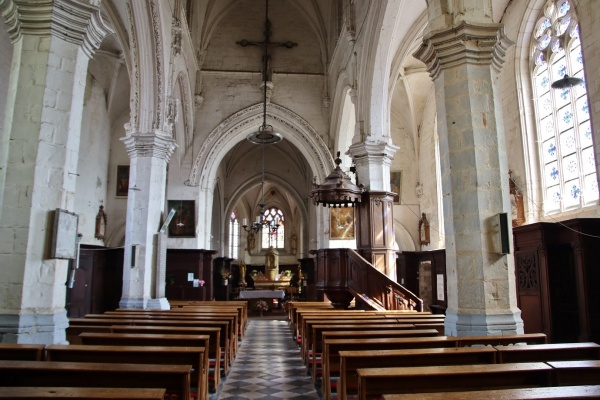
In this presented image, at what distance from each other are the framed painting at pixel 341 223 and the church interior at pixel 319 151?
6 cm

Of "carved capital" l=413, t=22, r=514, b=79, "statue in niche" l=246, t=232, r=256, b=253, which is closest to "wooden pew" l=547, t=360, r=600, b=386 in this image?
"carved capital" l=413, t=22, r=514, b=79

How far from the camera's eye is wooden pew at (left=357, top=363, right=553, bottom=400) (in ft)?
9.49

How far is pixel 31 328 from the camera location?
500 cm

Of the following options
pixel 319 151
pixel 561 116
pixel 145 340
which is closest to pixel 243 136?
pixel 319 151

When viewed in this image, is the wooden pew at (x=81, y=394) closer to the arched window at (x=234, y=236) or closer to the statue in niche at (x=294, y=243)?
the arched window at (x=234, y=236)

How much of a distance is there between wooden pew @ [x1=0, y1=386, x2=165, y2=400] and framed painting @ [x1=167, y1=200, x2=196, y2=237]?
44.9 feet

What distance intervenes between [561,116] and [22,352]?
39.1ft

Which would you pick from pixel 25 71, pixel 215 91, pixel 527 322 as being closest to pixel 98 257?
pixel 215 91

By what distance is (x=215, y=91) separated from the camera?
1734 centimetres

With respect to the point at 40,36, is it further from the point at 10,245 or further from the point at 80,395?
the point at 80,395

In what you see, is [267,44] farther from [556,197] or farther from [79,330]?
[79,330]

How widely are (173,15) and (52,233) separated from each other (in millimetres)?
9076

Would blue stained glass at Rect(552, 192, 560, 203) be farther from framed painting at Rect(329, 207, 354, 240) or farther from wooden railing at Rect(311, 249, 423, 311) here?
framed painting at Rect(329, 207, 354, 240)

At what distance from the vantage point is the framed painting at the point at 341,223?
13.7 meters
